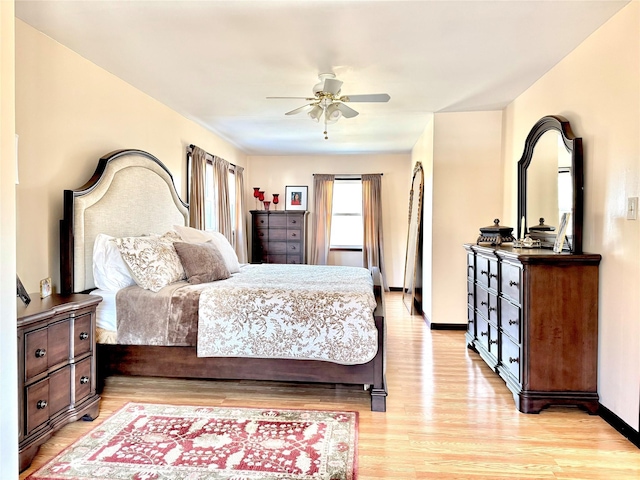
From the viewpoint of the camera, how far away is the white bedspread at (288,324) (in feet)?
8.46

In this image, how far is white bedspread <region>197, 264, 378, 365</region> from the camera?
102 inches

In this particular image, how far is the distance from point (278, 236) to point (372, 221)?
175cm

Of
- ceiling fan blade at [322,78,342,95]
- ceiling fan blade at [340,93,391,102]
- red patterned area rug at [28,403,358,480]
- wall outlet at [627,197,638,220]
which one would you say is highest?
ceiling fan blade at [322,78,342,95]

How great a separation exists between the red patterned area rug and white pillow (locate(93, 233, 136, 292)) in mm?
877

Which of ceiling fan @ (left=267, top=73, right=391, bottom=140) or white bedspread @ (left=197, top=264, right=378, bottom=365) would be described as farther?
ceiling fan @ (left=267, top=73, right=391, bottom=140)

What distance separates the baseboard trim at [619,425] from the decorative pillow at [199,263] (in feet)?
9.32

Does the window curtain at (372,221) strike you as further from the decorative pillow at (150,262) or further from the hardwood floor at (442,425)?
the decorative pillow at (150,262)

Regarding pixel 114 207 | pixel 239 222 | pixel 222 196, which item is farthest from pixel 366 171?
pixel 114 207

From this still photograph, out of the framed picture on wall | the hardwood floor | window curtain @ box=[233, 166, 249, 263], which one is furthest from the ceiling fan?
the framed picture on wall

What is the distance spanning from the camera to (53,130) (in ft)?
8.87

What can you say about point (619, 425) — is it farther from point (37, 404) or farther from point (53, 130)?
point (53, 130)

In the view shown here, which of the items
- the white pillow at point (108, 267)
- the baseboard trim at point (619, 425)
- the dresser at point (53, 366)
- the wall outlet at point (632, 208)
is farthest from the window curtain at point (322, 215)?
the wall outlet at point (632, 208)

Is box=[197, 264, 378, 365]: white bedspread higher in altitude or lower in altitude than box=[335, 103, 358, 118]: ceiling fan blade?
lower

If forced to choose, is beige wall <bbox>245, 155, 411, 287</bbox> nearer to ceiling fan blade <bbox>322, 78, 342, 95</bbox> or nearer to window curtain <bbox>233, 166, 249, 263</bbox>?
window curtain <bbox>233, 166, 249, 263</bbox>
